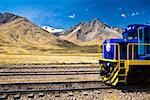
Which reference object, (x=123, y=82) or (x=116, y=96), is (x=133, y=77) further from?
(x=116, y=96)

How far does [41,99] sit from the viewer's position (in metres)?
10.9

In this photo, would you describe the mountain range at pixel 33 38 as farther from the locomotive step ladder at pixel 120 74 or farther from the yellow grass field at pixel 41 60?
→ the locomotive step ladder at pixel 120 74

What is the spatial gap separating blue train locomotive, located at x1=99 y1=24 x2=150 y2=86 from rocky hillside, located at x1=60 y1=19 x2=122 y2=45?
14456 cm

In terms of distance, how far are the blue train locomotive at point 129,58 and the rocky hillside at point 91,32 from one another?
145m

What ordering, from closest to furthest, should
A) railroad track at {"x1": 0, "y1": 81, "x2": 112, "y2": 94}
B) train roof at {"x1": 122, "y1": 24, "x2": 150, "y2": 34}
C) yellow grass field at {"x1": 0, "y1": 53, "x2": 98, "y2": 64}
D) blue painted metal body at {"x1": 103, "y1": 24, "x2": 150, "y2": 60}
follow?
1. railroad track at {"x1": 0, "y1": 81, "x2": 112, "y2": 94}
2. blue painted metal body at {"x1": 103, "y1": 24, "x2": 150, "y2": 60}
3. train roof at {"x1": 122, "y1": 24, "x2": 150, "y2": 34}
4. yellow grass field at {"x1": 0, "y1": 53, "x2": 98, "y2": 64}

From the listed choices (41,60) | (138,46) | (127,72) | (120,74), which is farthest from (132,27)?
(41,60)

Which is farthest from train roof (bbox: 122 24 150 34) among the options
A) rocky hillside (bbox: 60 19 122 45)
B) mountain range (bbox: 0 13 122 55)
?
rocky hillside (bbox: 60 19 122 45)

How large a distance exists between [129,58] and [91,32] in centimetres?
16638

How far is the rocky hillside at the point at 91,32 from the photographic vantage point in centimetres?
16544

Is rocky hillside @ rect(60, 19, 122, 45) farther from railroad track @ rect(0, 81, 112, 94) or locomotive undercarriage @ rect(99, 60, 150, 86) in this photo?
locomotive undercarriage @ rect(99, 60, 150, 86)

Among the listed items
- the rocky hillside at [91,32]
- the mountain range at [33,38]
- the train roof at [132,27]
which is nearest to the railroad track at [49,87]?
the train roof at [132,27]

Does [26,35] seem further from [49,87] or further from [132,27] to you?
[49,87]

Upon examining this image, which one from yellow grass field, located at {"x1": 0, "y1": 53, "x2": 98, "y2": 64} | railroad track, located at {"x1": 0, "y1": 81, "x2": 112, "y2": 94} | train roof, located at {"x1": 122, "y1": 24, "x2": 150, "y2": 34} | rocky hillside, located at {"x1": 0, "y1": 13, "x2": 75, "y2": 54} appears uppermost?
rocky hillside, located at {"x1": 0, "y1": 13, "x2": 75, "y2": 54}

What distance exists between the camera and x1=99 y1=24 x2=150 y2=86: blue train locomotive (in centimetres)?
1316
